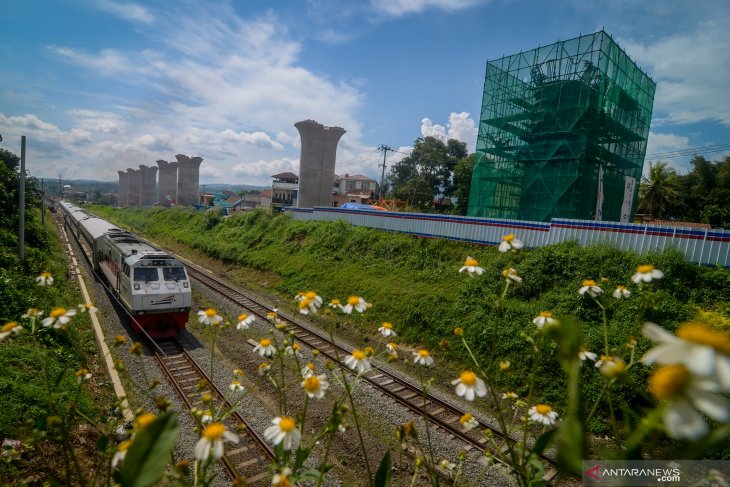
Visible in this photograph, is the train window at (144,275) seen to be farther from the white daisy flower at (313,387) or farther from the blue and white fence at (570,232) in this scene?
the blue and white fence at (570,232)

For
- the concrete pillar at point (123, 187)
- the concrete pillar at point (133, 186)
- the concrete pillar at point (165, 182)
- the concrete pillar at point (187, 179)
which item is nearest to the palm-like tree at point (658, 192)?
the concrete pillar at point (187, 179)

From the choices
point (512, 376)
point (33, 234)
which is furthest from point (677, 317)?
point (33, 234)

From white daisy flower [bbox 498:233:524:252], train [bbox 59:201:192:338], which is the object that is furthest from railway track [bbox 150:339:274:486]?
white daisy flower [bbox 498:233:524:252]

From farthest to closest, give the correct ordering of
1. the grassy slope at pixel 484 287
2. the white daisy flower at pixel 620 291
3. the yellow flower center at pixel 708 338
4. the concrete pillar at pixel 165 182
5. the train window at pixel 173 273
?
the concrete pillar at pixel 165 182 < the train window at pixel 173 273 < the grassy slope at pixel 484 287 < the white daisy flower at pixel 620 291 < the yellow flower center at pixel 708 338

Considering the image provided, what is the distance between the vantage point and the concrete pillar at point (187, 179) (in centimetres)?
6369

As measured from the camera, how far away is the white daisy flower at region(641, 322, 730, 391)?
2.43 feet

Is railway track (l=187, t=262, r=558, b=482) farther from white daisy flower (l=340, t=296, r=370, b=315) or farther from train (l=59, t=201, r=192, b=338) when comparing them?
train (l=59, t=201, r=192, b=338)

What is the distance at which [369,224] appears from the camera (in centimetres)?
2105

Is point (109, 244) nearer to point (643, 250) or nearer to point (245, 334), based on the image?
point (245, 334)

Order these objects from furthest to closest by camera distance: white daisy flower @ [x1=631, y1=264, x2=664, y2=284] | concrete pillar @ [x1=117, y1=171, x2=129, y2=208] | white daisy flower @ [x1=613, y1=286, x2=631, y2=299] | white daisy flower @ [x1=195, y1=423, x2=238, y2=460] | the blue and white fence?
concrete pillar @ [x1=117, y1=171, x2=129, y2=208] < the blue and white fence < white daisy flower @ [x1=613, y1=286, x2=631, y2=299] < white daisy flower @ [x1=631, y1=264, x2=664, y2=284] < white daisy flower @ [x1=195, y1=423, x2=238, y2=460]

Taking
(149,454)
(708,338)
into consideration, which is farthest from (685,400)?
(149,454)

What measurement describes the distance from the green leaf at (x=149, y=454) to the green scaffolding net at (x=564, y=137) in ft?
71.9

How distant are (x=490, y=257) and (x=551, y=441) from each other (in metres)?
13.6

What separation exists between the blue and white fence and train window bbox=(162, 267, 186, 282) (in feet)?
34.5
